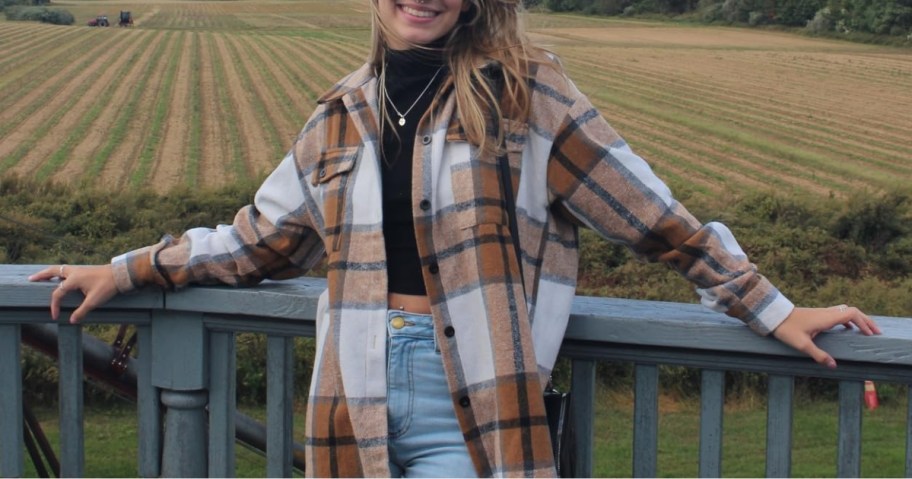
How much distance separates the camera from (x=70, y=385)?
232cm

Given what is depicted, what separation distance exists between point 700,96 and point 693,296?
6.20m

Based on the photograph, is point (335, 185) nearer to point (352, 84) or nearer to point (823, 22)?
point (352, 84)

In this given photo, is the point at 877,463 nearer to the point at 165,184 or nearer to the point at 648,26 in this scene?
the point at 165,184

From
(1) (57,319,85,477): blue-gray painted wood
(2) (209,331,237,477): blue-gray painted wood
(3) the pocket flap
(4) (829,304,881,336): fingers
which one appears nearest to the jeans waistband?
(3) the pocket flap

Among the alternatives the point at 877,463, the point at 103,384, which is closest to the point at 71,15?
the point at 877,463

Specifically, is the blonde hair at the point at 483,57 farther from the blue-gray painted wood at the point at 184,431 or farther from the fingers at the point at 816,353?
the blue-gray painted wood at the point at 184,431

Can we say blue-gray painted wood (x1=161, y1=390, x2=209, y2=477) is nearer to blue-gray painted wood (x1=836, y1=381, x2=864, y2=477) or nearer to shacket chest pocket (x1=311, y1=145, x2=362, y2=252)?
shacket chest pocket (x1=311, y1=145, x2=362, y2=252)

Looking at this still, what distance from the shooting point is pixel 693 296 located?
9227 millimetres

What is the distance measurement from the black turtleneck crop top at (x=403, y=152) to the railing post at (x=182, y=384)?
1.78 ft

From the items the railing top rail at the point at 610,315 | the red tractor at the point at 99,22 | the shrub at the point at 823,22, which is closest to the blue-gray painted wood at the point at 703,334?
the railing top rail at the point at 610,315

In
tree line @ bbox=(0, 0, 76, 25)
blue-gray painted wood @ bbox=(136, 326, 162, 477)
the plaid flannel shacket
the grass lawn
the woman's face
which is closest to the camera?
the plaid flannel shacket

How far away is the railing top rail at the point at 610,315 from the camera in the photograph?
6.21 ft

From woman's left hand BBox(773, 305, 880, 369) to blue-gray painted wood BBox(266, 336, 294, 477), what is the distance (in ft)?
2.93

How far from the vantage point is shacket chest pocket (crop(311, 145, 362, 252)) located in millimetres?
1953
